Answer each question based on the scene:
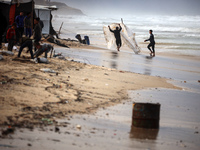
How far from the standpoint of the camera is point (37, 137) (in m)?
4.08

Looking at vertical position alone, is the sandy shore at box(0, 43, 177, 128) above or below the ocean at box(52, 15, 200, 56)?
below

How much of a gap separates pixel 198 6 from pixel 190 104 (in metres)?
178

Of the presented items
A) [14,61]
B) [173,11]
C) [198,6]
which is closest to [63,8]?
[173,11]

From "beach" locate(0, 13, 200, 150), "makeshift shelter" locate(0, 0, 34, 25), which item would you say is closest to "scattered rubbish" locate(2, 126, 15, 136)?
"beach" locate(0, 13, 200, 150)

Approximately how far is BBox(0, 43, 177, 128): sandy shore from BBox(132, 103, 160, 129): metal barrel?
0.97m

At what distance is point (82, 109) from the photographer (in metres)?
5.70

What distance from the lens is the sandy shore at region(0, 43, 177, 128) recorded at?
5004mm

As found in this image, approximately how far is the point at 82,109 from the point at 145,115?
121 centimetres

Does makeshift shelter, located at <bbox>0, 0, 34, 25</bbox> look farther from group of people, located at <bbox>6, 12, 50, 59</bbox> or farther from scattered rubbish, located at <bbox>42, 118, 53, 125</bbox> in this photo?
scattered rubbish, located at <bbox>42, 118, 53, 125</bbox>

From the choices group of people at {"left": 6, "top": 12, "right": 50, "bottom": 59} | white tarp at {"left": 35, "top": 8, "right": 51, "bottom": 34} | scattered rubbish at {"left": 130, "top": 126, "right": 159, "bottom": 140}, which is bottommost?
scattered rubbish at {"left": 130, "top": 126, "right": 159, "bottom": 140}

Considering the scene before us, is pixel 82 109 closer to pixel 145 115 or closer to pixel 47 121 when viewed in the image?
pixel 47 121

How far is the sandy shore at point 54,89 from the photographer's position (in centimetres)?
500

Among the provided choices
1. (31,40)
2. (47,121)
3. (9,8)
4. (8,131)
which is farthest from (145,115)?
(9,8)

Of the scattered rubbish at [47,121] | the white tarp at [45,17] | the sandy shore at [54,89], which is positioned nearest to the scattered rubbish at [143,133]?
the sandy shore at [54,89]
